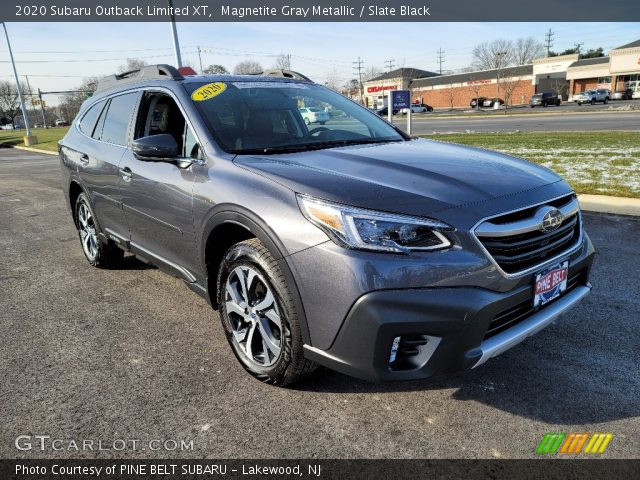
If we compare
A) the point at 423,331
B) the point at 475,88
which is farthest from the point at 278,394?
the point at 475,88

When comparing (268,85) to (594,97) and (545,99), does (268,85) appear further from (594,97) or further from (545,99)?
(545,99)

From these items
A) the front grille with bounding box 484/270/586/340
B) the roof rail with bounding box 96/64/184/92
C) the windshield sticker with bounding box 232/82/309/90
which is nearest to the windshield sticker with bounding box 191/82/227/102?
the windshield sticker with bounding box 232/82/309/90

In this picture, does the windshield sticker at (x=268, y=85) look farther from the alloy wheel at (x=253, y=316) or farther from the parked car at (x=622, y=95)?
the parked car at (x=622, y=95)

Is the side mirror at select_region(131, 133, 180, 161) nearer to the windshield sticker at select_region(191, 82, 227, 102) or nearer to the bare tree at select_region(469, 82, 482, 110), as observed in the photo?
the windshield sticker at select_region(191, 82, 227, 102)

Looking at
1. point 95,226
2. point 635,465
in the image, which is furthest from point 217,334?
point 635,465

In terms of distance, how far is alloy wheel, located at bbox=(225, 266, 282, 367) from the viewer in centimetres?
272

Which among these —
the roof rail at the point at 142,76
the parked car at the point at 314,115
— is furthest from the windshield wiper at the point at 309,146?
the roof rail at the point at 142,76

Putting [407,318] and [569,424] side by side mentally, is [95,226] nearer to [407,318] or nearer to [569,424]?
[407,318]

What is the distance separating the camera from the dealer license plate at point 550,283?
98.0 inches

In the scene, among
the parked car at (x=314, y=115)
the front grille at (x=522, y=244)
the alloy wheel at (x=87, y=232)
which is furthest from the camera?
the alloy wheel at (x=87, y=232)

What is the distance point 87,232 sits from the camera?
521 cm

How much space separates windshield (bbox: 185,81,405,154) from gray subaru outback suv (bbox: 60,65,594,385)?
0.05 feet

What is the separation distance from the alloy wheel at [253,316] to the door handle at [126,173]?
4.68 ft

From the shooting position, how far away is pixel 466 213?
2322 mm
